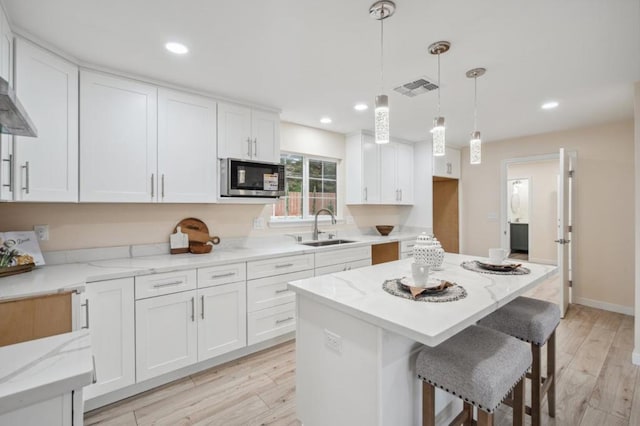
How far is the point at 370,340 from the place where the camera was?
1.35 m

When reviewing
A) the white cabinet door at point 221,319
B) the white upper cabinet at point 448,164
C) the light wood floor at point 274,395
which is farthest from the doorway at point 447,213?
the white cabinet door at point 221,319

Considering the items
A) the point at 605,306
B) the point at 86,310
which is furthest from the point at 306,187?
the point at 605,306

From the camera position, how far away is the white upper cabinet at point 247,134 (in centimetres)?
283

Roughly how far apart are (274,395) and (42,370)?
1.69 m

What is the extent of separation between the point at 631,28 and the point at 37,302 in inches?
144

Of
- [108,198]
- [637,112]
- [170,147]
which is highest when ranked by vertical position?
[637,112]

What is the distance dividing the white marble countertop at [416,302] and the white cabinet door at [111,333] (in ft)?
4.04

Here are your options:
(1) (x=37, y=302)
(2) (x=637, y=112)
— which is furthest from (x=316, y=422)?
(2) (x=637, y=112)

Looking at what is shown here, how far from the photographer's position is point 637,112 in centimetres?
249

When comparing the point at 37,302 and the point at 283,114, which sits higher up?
the point at 283,114

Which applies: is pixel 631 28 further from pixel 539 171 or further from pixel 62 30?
pixel 539 171

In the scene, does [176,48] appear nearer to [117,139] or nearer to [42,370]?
[117,139]

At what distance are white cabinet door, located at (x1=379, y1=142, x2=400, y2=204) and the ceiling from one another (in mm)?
1343

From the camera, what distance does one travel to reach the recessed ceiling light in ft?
6.34
